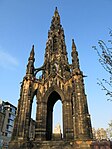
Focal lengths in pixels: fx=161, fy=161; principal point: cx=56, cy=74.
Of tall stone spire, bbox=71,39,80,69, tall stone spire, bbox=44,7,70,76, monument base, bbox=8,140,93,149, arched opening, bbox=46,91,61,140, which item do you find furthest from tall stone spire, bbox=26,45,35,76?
monument base, bbox=8,140,93,149

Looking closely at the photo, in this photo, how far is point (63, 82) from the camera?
19.4 meters

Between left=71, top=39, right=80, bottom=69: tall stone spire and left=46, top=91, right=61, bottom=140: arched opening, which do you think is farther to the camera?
left=71, top=39, right=80, bottom=69: tall stone spire

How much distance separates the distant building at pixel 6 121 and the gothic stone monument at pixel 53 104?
28658 mm

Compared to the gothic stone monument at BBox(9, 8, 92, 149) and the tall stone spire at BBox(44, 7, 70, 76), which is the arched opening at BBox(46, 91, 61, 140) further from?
the tall stone spire at BBox(44, 7, 70, 76)

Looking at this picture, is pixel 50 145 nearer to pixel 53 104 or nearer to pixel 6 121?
pixel 53 104

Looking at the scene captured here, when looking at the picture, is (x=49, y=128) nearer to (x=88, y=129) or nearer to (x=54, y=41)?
(x=88, y=129)

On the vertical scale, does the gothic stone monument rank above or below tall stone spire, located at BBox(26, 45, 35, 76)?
below

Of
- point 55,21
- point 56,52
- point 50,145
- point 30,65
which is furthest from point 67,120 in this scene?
point 55,21

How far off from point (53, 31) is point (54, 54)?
6075 millimetres

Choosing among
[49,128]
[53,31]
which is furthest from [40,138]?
[53,31]

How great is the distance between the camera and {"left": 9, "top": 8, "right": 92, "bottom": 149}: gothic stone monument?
48.2ft

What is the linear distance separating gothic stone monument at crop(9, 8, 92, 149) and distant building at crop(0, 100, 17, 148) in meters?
28.7

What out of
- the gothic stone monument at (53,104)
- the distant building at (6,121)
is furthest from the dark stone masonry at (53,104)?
the distant building at (6,121)

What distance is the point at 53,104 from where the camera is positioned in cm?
2106
